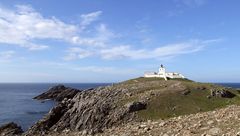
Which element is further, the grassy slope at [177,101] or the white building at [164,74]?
the white building at [164,74]

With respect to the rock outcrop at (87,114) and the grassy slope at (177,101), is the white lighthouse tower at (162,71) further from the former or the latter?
Answer: the grassy slope at (177,101)

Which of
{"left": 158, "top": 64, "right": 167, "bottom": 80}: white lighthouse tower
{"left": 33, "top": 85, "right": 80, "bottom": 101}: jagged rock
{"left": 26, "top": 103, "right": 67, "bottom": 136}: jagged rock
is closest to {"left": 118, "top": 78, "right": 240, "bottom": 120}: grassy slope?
{"left": 26, "top": 103, "right": 67, "bottom": 136}: jagged rock

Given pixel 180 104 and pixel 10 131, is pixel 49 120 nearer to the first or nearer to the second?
pixel 10 131

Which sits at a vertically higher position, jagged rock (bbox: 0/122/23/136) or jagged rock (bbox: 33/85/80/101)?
jagged rock (bbox: 33/85/80/101)

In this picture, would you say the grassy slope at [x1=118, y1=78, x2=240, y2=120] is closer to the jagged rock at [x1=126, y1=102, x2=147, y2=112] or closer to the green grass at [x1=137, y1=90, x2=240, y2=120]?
the green grass at [x1=137, y1=90, x2=240, y2=120]

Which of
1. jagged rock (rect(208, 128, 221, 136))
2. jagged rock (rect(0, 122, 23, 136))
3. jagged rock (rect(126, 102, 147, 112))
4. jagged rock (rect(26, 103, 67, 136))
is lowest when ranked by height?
jagged rock (rect(0, 122, 23, 136))

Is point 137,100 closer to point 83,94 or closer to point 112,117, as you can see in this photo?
point 112,117

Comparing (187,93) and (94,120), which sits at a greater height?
(187,93)

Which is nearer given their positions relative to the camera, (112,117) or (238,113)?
(238,113)

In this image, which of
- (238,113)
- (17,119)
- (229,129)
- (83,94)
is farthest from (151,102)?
(17,119)

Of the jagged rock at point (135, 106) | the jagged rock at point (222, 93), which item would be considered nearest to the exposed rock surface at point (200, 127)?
the jagged rock at point (135, 106)

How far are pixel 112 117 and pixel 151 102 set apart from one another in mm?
6903

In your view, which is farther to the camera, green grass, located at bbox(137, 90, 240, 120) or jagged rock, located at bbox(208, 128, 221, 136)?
green grass, located at bbox(137, 90, 240, 120)

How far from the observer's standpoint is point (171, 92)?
60750mm
